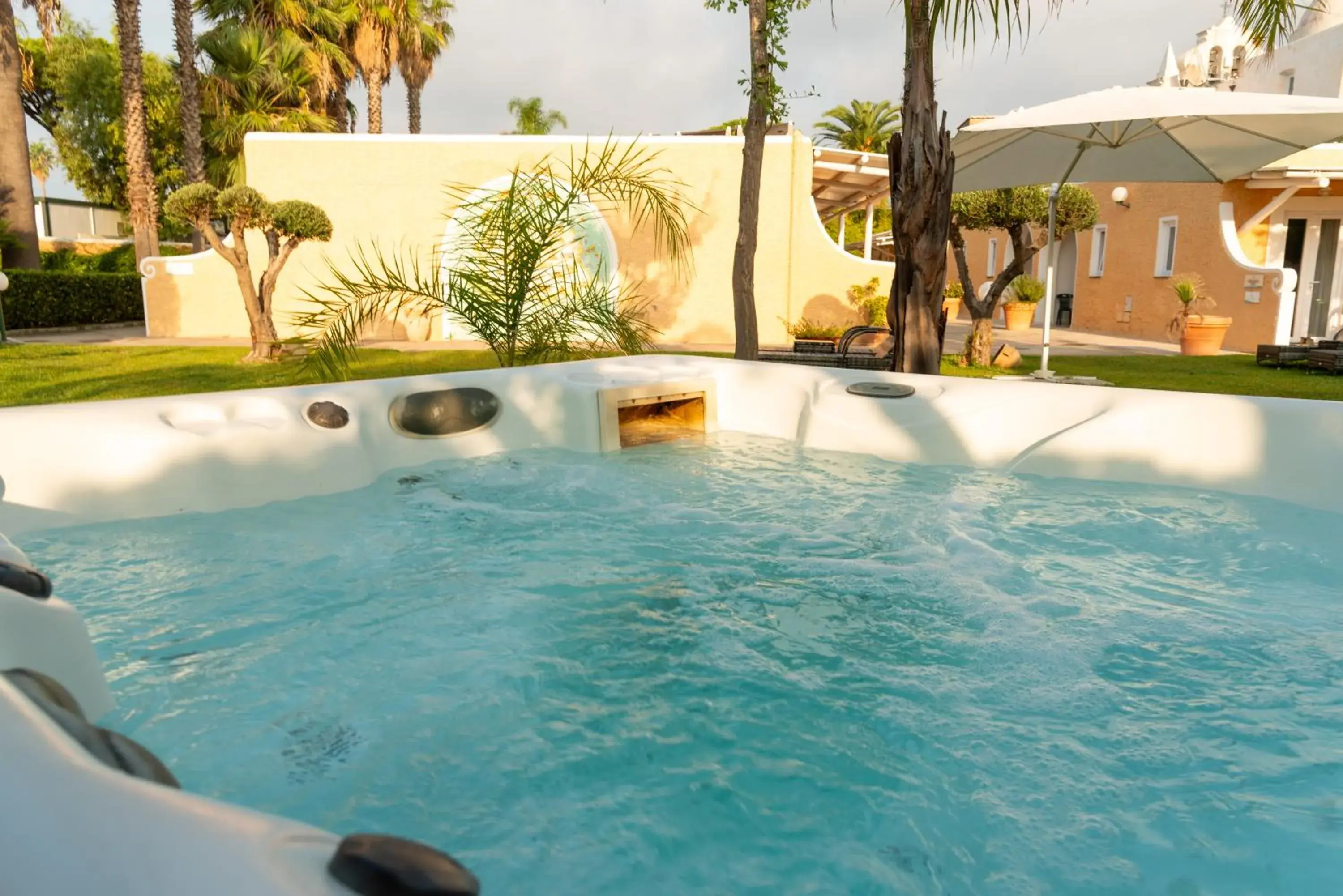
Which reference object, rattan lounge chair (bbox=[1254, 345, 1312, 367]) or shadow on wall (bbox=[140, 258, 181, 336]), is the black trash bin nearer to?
rattan lounge chair (bbox=[1254, 345, 1312, 367])

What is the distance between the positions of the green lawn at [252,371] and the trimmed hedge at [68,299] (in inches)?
139

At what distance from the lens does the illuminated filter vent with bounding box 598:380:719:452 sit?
3932 mm

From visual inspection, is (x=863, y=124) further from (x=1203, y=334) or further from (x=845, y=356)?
(x=845, y=356)

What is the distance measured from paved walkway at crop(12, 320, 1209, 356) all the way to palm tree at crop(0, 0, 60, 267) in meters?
1.47

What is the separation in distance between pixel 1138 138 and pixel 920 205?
11.1 ft

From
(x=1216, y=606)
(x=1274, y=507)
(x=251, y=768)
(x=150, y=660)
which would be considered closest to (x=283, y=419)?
(x=150, y=660)

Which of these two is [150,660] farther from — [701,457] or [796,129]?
[796,129]

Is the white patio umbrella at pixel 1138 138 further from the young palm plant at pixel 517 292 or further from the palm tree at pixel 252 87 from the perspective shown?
the palm tree at pixel 252 87

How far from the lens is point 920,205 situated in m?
4.98

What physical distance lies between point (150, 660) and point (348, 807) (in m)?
0.78

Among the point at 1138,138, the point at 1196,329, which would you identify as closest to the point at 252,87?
the point at 1138,138

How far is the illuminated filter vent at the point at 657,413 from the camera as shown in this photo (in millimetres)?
3932

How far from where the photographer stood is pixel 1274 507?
9.77 ft

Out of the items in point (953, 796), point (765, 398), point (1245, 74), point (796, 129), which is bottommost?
point (953, 796)
